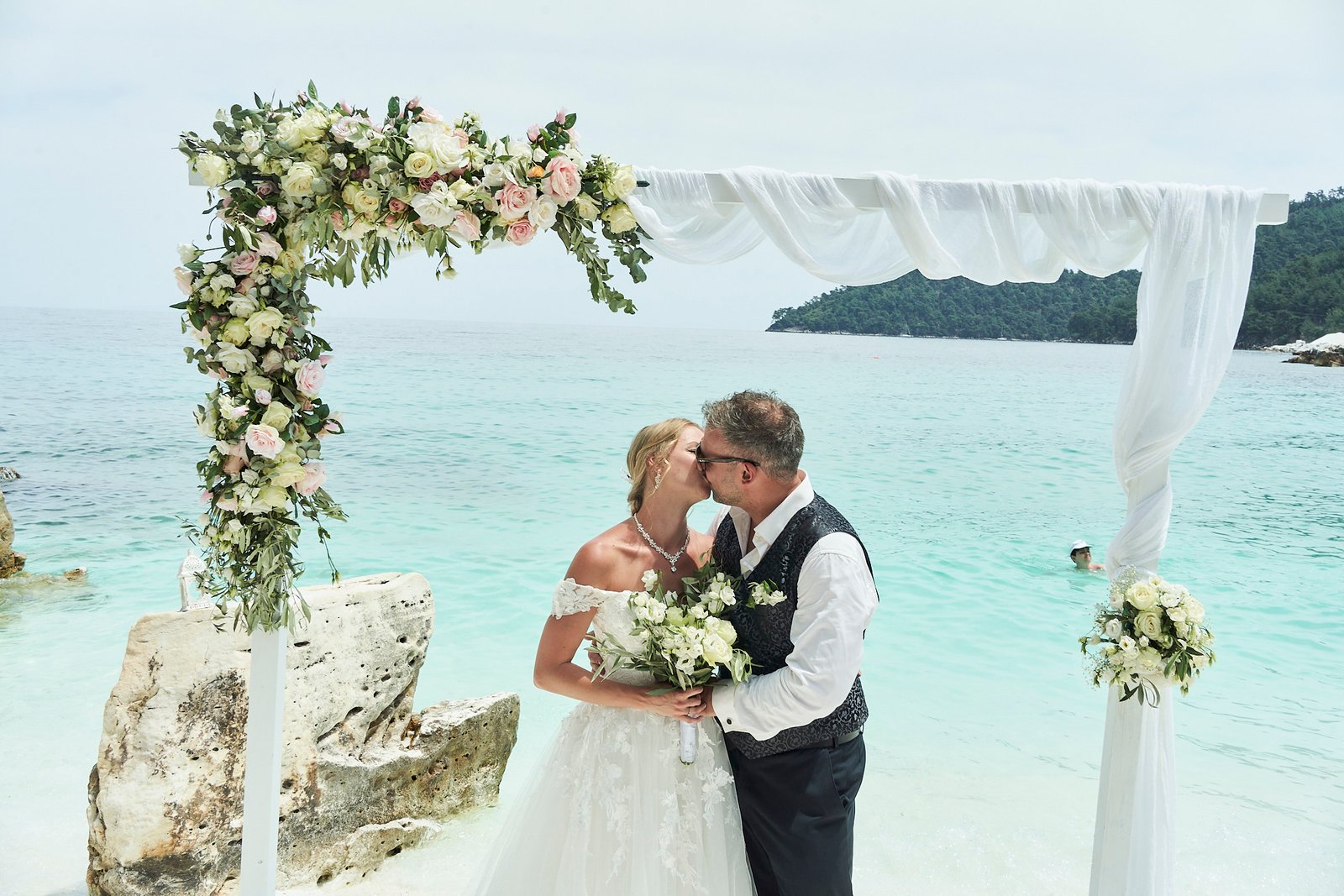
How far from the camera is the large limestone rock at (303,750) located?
13.9ft

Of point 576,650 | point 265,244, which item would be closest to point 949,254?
point 576,650

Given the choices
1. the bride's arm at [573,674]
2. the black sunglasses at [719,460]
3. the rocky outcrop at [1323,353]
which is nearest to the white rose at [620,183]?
the black sunglasses at [719,460]

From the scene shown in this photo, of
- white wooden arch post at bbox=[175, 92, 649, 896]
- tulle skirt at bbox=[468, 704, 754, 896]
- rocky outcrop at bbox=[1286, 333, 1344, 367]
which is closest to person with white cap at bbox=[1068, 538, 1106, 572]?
tulle skirt at bbox=[468, 704, 754, 896]

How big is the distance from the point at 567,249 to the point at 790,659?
1641mm

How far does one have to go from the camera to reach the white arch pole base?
3604 mm

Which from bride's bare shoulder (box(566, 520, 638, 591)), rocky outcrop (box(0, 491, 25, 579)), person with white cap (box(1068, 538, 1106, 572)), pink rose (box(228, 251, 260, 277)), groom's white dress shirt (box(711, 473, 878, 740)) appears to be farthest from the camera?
person with white cap (box(1068, 538, 1106, 572))

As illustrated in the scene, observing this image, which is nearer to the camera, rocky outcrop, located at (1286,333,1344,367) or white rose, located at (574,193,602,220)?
white rose, located at (574,193,602,220)

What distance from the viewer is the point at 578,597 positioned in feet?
11.0

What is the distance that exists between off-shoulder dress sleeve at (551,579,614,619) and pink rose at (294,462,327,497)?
956mm

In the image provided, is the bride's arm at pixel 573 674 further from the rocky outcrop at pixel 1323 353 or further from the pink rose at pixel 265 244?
the rocky outcrop at pixel 1323 353

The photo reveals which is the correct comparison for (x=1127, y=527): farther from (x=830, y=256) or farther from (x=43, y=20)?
(x=43, y=20)

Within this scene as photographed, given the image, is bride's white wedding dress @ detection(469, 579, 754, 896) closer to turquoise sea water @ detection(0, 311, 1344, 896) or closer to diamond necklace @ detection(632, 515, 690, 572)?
diamond necklace @ detection(632, 515, 690, 572)

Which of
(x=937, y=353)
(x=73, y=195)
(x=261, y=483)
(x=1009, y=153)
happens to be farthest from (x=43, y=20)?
(x=937, y=353)

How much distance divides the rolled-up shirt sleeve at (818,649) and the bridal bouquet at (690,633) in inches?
4.1
